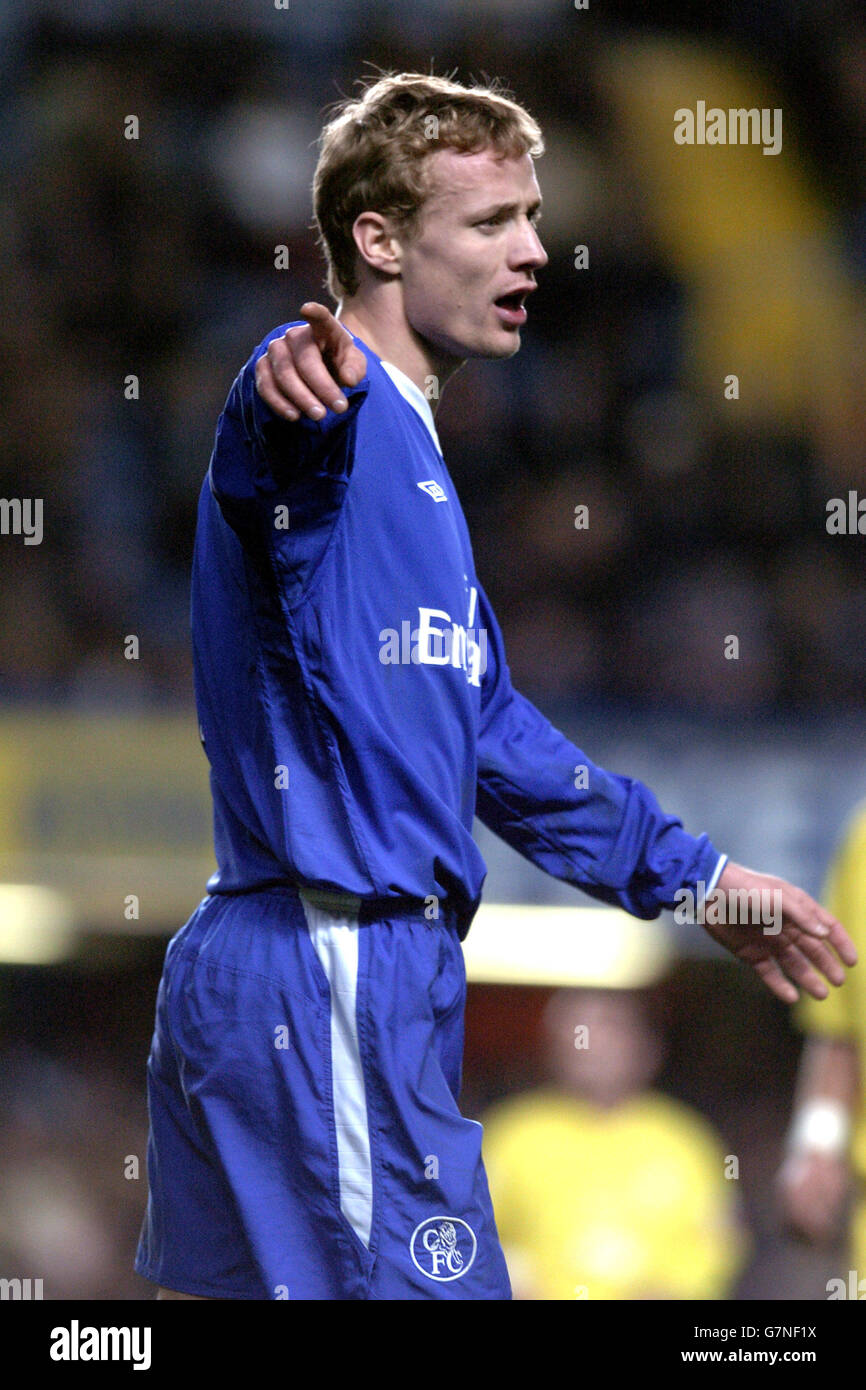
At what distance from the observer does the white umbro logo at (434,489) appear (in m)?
2.16

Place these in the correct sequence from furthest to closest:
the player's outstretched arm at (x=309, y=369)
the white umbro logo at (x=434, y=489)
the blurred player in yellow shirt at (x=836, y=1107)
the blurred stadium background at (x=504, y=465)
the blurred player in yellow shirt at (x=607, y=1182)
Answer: the blurred stadium background at (x=504, y=465) < the blurred player in yellow shirt at (x=607, y=1182) < the blurred player in yellow shirt at (x=836, y=1107) < the white umbro logo at (x=434, y=489) < the player's outstretched arm at (x=309, y=369)

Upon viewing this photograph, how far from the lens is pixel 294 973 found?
2062 millimetres

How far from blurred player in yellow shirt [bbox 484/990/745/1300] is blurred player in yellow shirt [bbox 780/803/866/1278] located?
913mm

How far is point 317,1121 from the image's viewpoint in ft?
6.63

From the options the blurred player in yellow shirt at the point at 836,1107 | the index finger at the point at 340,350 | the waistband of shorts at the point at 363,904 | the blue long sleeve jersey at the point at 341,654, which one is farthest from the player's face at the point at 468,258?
the blurred player in yellow shirt at the point at 836,1107

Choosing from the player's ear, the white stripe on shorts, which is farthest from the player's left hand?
the player's ear

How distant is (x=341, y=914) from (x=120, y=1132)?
→ 353 cm

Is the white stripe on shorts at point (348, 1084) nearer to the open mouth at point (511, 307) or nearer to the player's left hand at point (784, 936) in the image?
the player's left hand at point (784, 936)

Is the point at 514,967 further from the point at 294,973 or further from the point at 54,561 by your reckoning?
the point at 294,973

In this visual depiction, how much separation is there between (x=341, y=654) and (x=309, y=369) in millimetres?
356

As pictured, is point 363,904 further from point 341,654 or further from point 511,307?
point 511,307

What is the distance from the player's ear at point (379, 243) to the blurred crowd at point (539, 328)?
10.4 ft

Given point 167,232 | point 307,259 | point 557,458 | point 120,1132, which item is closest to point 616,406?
point 557,458

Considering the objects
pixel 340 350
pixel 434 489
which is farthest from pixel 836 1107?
pixel 340 350
